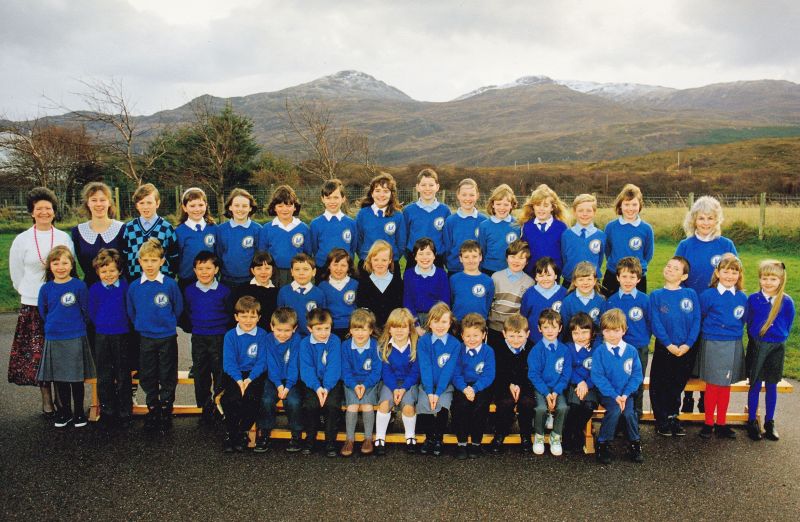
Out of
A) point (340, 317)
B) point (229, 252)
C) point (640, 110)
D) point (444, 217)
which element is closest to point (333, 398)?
point (340, 317)

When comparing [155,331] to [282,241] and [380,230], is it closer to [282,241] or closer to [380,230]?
[282,241]

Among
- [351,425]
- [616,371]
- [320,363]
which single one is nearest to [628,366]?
[616,371]

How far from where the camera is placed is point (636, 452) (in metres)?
4.23

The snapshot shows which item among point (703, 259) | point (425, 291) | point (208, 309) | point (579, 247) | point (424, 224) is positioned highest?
point (424, 224)

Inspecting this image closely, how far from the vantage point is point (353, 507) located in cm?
353

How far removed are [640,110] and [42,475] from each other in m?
160

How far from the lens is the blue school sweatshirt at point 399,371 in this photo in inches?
179

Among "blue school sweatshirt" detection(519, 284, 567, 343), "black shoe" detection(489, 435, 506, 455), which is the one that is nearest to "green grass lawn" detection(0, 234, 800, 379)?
"blue school sweatshirt" detection(519, 284, 567, 343)

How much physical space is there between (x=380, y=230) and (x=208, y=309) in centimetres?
184

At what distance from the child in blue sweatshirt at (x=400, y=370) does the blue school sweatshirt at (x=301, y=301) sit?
0.73 meters

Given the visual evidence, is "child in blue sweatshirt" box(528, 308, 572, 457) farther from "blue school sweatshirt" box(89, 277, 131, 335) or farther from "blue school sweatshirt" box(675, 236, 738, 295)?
"blue school sweatshirt" box(89, 277, 131, 335)

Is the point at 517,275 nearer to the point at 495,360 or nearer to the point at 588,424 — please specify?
the point at 495,360

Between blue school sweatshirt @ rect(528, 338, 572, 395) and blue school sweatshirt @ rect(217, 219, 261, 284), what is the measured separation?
282 centimetres

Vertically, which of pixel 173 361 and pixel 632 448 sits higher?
pixel 173 361
